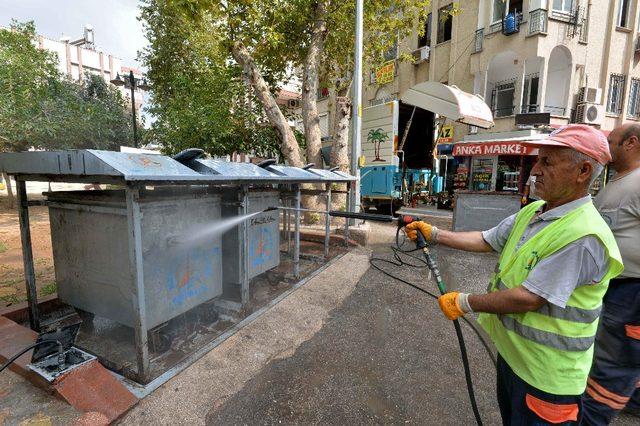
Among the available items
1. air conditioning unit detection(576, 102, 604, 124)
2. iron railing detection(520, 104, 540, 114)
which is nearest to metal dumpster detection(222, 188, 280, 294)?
iron railing detection(520, 104, 540, 114)

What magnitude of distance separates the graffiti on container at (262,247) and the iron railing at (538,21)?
51.9 ft

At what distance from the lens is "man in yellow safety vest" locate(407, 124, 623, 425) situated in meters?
1.40

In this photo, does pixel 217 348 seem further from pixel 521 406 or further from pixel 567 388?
pixel 567 388

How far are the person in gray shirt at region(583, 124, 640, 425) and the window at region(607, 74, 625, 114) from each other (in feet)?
60.3

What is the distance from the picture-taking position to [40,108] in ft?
43.7

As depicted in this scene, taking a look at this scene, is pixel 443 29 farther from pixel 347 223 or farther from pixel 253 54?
pixel 347 223

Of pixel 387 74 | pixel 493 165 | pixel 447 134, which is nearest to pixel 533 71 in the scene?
pixel 447 134

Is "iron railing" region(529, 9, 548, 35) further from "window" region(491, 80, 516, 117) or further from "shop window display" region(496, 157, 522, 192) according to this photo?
"shop window display" region(496, 157, 522, 192)

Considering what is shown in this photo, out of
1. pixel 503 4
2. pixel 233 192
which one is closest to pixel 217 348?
pixel 233 192

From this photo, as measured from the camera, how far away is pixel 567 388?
1468 mm

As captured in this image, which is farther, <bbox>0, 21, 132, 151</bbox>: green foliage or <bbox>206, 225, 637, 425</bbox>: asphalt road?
<bbox>0, 21, 132, 151</bbox>: green foliage

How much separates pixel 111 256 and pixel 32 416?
1.21 m

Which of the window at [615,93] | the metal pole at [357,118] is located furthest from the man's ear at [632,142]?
the window at [615,93]

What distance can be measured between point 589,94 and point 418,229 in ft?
58.3
